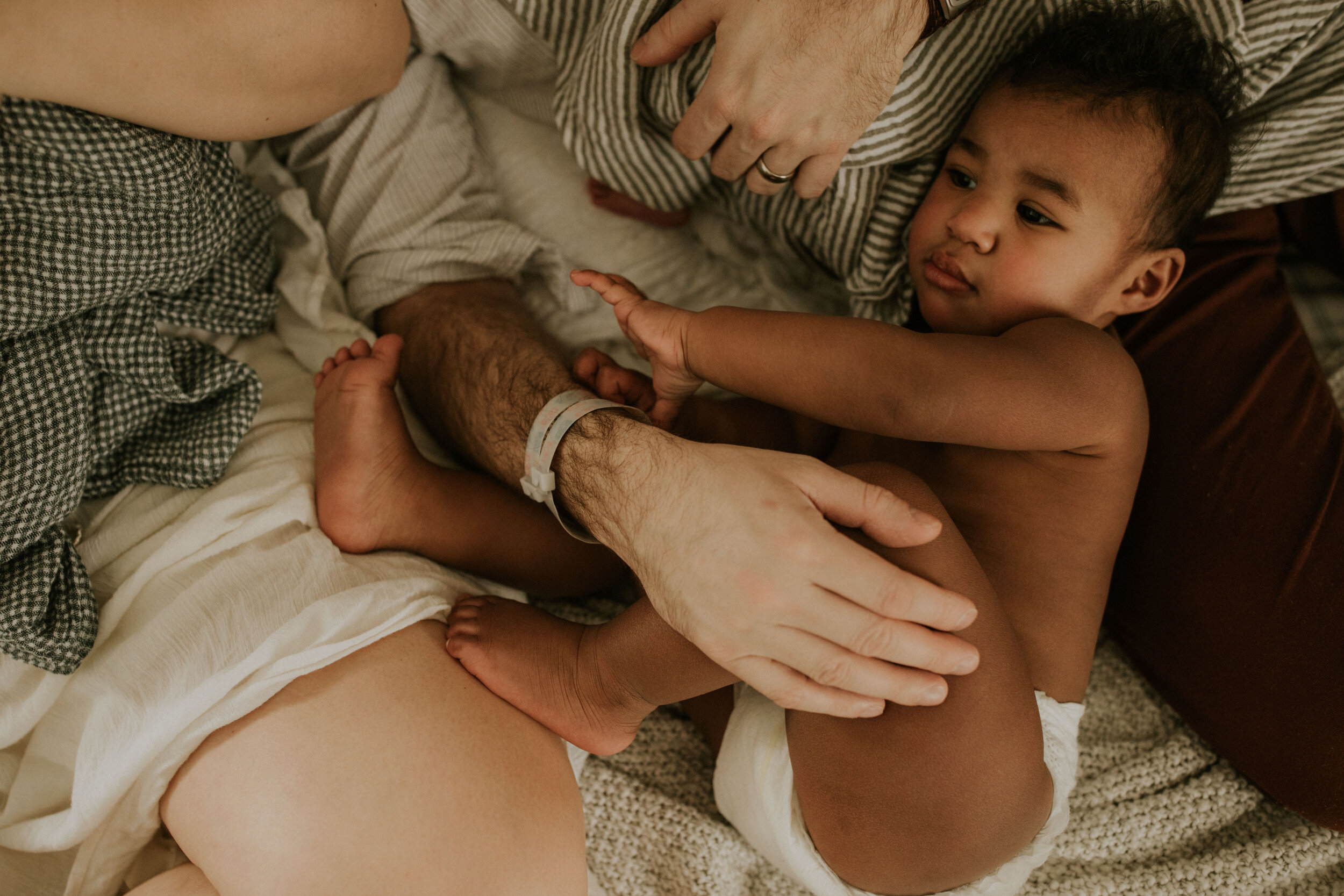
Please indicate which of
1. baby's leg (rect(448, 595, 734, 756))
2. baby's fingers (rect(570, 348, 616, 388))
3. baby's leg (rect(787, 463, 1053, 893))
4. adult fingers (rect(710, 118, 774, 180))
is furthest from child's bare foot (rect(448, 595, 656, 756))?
adult fingers (rect(710, 118, 774, 180))

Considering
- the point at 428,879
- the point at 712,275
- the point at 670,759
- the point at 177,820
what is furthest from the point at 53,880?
the point at 712,275

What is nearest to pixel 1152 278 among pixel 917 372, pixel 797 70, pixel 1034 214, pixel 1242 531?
pixel 1034 214

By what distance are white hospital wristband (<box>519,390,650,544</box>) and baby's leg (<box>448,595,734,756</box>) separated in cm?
13

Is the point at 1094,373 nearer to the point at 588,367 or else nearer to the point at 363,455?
the point at 588,367

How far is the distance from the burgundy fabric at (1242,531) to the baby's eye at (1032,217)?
0.29m

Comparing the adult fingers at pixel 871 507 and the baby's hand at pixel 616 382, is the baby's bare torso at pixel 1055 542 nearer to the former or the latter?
the adult fingers at pixel 871 507

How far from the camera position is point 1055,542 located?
98cm

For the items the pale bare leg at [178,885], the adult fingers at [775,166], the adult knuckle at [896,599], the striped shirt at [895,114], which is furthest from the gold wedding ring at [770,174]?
the pale bare leg at [178,885]

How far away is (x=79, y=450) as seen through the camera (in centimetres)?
88

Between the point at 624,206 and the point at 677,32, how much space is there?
1.21ft

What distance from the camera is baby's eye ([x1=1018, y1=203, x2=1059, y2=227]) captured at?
988 mm

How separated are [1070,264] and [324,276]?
3.39ft

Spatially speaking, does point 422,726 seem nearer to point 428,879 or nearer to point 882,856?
point 428,879

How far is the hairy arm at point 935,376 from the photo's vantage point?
86cm
